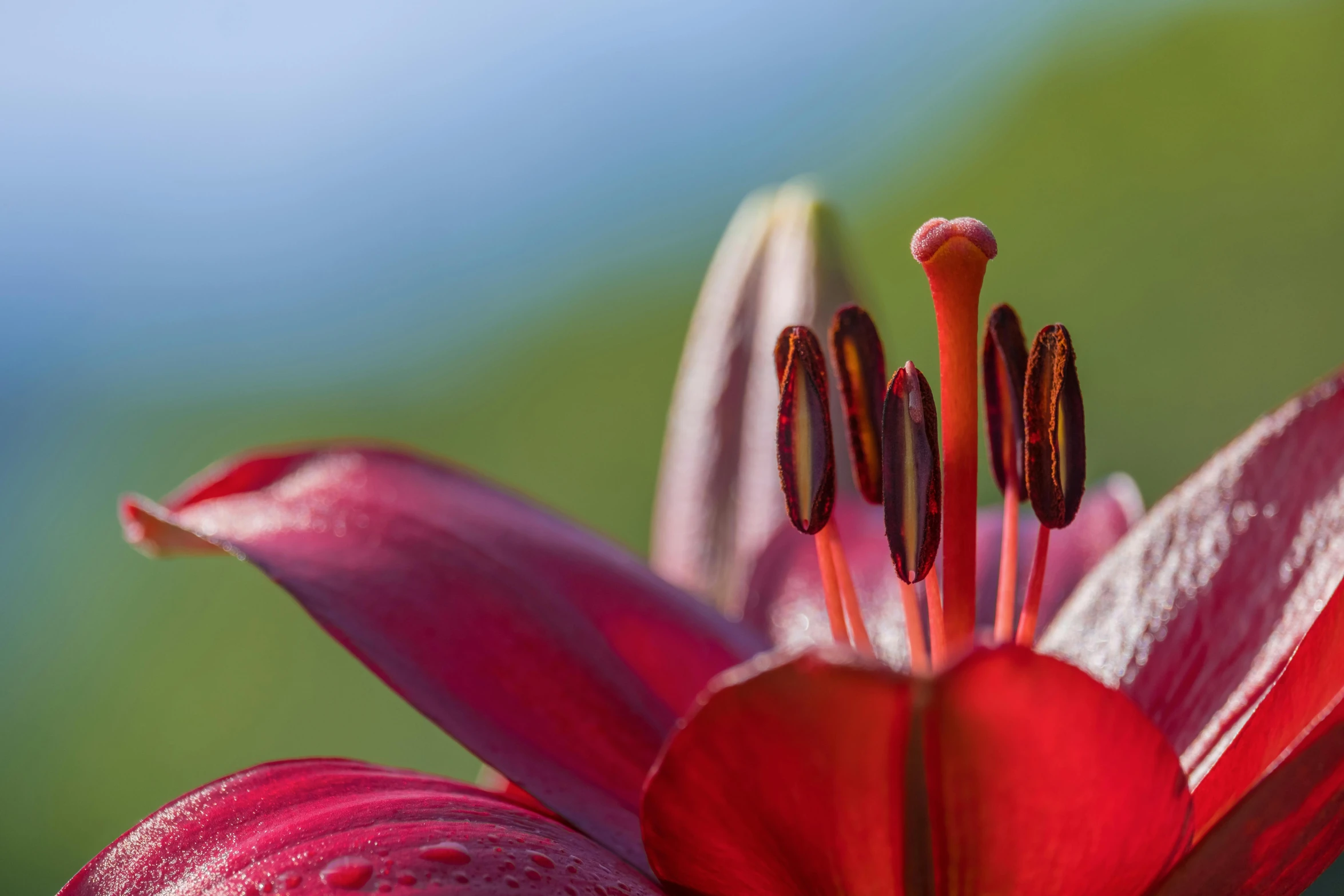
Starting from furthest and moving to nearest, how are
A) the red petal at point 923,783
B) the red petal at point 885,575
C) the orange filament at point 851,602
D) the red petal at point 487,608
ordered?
1. the red petal at point 885,575
2. the orange filament at point 851,602
3. the red petal at point 487,608
4. the red petal at point 923,783

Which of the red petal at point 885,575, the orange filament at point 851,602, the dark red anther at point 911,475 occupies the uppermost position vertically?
the dark red anther at point 911,475

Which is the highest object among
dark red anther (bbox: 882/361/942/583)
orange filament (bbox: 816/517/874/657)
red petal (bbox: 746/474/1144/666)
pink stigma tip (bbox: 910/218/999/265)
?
pink stigma tip (bbox: 910/218/999/265)

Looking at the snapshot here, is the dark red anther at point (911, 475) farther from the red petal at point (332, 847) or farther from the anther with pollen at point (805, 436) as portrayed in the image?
the red petal at point (332, 847)

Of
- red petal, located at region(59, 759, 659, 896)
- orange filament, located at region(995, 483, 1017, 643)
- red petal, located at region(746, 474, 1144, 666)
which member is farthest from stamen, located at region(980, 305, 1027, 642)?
red petal, located at region(59, 759, 659, 896)

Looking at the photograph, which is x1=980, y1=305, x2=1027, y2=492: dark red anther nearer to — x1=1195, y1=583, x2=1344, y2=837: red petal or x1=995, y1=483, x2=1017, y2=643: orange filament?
x1=995, y1=483, x2=1017, y2=643: orange filament

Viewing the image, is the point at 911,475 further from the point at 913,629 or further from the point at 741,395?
the point at 741,395

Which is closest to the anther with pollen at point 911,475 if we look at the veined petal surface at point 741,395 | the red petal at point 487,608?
the red petal at point 487,608

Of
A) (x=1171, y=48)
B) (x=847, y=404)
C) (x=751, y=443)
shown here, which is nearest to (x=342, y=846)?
(x=847, y=404)

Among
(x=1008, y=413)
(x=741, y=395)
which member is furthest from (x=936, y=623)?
(x=741, y=395)
